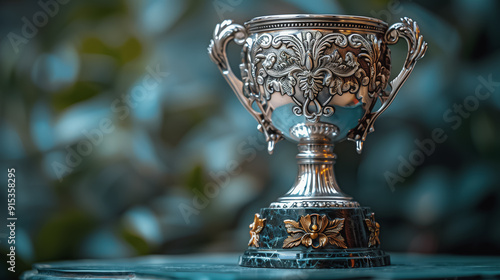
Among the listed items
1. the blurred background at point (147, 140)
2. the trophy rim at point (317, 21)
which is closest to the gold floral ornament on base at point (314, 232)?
the trophy rim at point (317, 21)

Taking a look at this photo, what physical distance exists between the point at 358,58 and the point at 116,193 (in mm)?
948

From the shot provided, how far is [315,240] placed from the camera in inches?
44.3

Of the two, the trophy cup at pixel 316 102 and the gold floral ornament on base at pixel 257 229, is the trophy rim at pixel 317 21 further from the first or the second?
the gold floral ornament on base at pixel 257 229

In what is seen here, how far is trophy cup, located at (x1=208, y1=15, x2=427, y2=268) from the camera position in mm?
1126

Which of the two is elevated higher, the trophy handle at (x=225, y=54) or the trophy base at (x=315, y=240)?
the trophy handle at (x=225, y=54)

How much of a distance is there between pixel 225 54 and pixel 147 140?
0.70 m

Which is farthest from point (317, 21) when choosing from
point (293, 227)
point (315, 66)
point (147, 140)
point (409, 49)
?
point (147, 140)

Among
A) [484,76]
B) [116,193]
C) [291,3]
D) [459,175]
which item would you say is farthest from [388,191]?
[116,193]

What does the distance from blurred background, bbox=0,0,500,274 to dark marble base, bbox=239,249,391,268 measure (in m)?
0.68

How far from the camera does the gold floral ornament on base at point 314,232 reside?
1124mm

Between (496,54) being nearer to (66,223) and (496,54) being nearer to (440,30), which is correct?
(440,30)

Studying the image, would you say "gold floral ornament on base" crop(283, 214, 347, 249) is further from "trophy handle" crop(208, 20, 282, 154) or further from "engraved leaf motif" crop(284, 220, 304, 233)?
"trophy handle" crop(208, 20, 282, 154)

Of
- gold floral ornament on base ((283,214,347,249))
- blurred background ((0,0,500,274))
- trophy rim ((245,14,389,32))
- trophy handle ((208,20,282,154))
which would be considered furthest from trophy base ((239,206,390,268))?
blurred background ((0,0,500,274))

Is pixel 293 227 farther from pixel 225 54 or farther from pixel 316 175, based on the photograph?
pixel 225 54
